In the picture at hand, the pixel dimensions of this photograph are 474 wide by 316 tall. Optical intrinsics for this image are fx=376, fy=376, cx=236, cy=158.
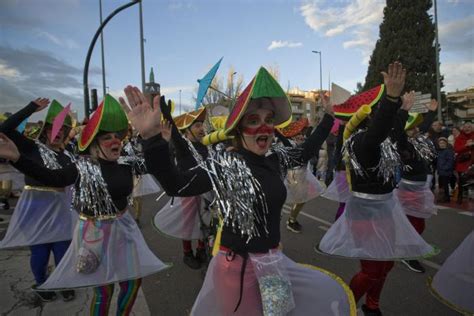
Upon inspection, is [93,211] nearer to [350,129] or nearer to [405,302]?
[350,129]

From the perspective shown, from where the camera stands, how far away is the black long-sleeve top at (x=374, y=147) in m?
2.55

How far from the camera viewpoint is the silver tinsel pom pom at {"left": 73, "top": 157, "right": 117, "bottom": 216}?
9.89 ft

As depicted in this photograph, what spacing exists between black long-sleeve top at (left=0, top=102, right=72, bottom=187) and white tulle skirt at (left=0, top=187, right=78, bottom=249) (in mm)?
205

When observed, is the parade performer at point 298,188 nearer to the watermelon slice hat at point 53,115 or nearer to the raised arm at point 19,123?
the watermelon slice hat at point 53,115

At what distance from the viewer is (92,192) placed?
3.00 metres

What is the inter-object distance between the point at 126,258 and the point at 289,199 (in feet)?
12.6

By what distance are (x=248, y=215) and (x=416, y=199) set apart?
3.36 metres

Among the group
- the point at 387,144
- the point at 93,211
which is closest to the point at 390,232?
the point at 387,144

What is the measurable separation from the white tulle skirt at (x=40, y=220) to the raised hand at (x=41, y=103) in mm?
937

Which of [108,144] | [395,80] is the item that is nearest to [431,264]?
[395,80]

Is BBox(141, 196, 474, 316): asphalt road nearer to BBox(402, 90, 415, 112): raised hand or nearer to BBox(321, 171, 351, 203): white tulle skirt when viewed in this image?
BBox(321, 171, 351, 203): white tulle skirt

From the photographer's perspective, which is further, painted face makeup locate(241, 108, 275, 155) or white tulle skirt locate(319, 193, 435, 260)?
white tulle skirt locate(319, 193, 435, 260)

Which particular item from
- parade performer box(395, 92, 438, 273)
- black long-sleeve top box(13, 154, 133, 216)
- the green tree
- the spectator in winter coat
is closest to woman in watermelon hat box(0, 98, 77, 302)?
black long-sleeve top box(13, 154, 133, 216)

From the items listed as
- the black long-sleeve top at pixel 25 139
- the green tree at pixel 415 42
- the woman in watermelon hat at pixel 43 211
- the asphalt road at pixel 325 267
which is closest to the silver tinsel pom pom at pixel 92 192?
the black long-sleeve top at pixel 25 139
